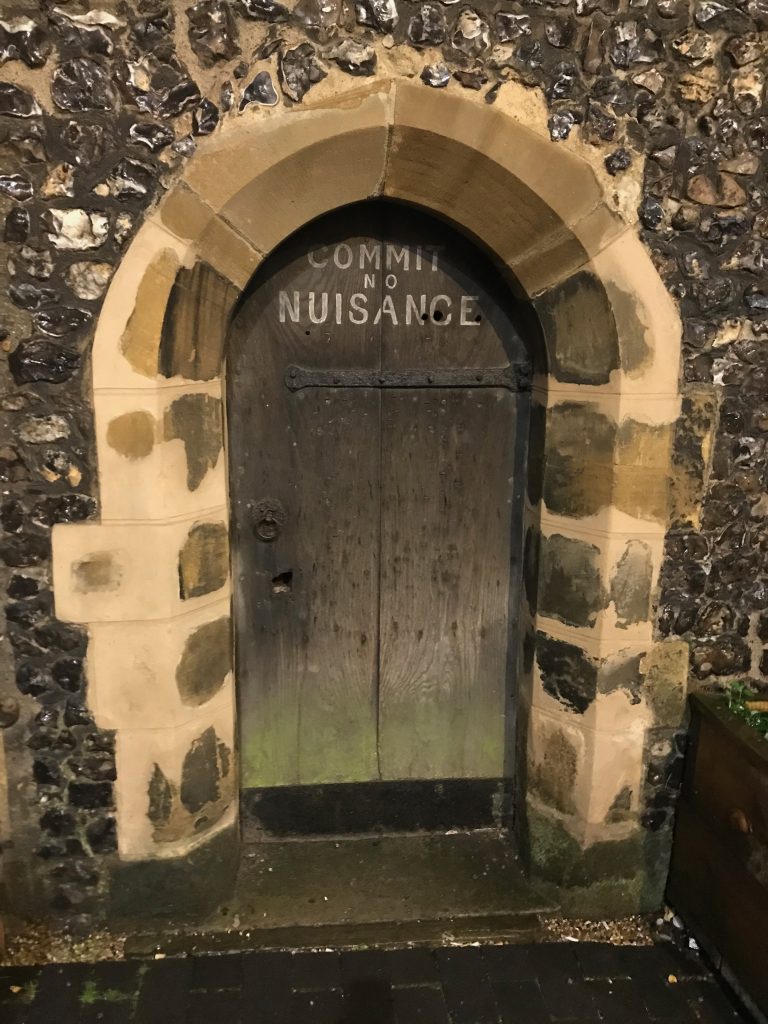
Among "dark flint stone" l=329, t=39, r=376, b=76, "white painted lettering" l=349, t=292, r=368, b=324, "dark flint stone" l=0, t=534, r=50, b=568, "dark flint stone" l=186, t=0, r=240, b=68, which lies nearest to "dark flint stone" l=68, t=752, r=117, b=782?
"dark flint stone" l=0, t=534, r=50, b=568

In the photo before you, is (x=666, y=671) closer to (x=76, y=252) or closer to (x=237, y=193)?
(x=237, y=193)

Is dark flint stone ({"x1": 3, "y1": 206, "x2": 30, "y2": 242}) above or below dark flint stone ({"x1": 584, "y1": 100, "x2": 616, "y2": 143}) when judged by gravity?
below

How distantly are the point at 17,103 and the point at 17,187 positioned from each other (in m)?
0.20

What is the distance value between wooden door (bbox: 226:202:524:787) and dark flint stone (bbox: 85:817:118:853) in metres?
0.52

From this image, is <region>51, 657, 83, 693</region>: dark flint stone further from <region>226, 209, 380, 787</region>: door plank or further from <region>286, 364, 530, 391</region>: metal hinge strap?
<region>286, 364, 530, 391</region>: metal hinge strap

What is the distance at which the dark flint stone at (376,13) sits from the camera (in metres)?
2.04

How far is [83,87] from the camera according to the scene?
6.55 feet

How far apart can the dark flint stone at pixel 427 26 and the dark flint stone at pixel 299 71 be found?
26 cm

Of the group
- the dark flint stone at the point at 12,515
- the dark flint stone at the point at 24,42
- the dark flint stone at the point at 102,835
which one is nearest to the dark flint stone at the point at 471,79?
the dark flint stone at the point at 24,42

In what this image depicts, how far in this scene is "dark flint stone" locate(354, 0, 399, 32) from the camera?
2.04 m

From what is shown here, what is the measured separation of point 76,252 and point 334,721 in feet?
5.68

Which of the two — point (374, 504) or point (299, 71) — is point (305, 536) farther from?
point (299, 71)

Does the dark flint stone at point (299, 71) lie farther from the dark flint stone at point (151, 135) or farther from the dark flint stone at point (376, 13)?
the dark flint stone at point (151, 135)

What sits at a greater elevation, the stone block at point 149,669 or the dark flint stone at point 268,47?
the dark flint stone at point 268,47
